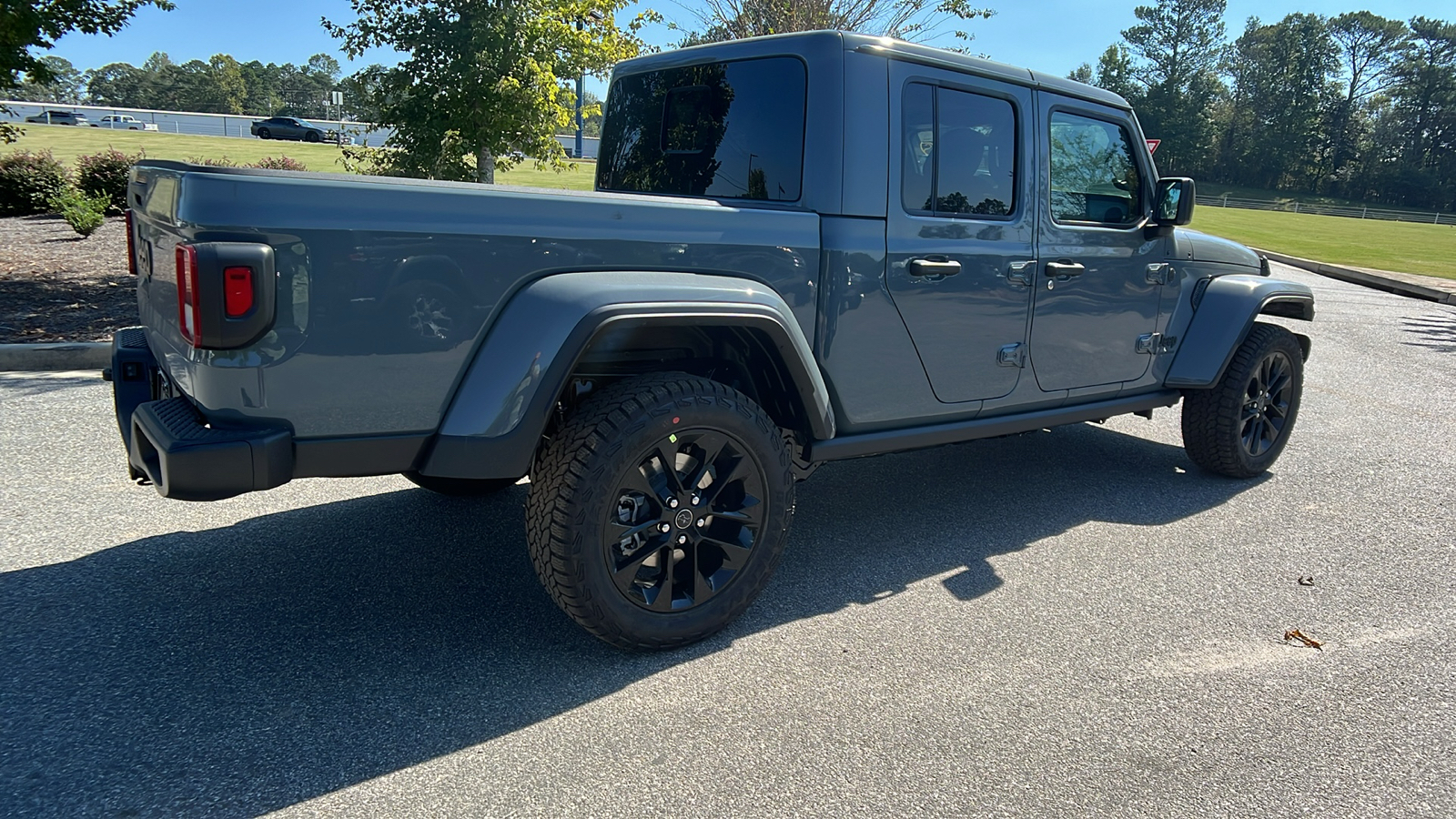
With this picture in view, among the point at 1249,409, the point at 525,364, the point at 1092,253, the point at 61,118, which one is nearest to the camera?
the point at 525,364

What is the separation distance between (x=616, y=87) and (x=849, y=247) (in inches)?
63.0

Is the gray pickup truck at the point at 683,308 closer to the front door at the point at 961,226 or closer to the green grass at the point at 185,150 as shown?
the front door at the point at 961,226

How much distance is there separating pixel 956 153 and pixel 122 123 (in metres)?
64.5

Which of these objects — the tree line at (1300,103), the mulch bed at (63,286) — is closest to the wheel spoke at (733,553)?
the mulch bed at (63,286)

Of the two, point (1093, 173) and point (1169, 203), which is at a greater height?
point (1093, 173)

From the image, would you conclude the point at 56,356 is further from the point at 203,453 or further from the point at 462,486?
the point at 203,453

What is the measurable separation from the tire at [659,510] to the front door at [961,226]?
2.81ft

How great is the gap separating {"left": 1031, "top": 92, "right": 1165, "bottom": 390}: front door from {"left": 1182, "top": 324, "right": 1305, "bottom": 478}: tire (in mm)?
639

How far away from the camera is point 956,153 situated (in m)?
3.76

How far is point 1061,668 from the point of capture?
123 inches

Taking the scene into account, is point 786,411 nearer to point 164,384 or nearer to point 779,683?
point 779,683

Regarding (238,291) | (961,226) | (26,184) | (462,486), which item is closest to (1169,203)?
(961,226)

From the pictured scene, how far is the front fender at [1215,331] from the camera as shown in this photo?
4828 mm

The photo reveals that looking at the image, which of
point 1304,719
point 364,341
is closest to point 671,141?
point 364,341
